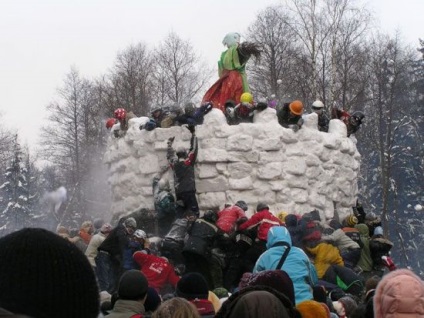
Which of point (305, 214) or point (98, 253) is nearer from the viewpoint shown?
point (98, 253)

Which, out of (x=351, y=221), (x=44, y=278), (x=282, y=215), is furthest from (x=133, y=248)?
(x=44, y=278)

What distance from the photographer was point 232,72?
12.9 metres

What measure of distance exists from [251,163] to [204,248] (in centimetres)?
206

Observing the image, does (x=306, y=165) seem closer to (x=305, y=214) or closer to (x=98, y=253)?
(x=305, y=214)

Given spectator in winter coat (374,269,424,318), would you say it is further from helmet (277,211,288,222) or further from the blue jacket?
helmet (277,211,288,222)

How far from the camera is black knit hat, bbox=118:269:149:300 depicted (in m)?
4.72

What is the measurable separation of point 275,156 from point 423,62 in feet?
77.8

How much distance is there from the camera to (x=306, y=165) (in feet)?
38.8

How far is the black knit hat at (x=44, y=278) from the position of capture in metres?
1.80

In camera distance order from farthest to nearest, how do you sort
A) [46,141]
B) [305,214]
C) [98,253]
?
1. [46,141]
2. [305,214]
3. [98,253]

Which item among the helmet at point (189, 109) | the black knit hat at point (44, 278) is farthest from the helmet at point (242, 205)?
the black knit hat at point (44, 278)

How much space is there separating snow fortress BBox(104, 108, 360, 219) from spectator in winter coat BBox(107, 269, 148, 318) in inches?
258

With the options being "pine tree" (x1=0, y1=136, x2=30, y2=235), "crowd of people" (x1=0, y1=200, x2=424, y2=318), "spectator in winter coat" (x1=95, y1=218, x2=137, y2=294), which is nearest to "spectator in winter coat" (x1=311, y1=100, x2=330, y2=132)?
"crowd of people" (x1=0, y1=200, x2=424, y2=318)

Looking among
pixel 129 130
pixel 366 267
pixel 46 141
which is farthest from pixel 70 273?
pixel 46 141
